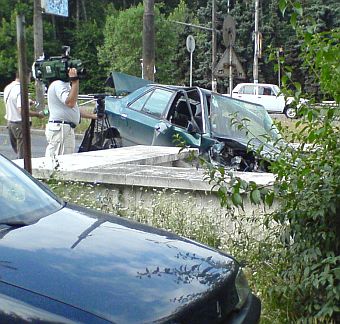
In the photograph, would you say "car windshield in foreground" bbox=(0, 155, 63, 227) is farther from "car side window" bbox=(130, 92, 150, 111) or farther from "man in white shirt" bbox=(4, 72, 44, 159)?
"man in white shirt" bbox=(4, 72, 44, 159)

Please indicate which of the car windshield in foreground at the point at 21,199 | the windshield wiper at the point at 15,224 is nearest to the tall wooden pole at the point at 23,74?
the car windshield in foreground at the point at 21,199

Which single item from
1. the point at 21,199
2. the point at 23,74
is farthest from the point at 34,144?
the point at 21,199

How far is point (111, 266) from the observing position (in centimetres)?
294

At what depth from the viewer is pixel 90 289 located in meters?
2.66

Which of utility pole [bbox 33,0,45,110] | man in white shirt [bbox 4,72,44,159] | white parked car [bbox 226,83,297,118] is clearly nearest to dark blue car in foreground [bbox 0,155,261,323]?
man in white shirt [bbox 4,72,44,159]

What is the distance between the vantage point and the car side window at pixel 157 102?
33.4ft

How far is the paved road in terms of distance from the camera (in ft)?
48.4

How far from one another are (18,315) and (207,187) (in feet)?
10.7

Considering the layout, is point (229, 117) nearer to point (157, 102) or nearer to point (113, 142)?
point (157, 102)

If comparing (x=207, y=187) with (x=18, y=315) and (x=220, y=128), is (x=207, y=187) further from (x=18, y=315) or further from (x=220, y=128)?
(x=220, y=128)

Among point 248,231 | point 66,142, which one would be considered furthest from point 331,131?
point 66,142

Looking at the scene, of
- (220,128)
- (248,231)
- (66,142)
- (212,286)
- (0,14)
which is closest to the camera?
(212,286)

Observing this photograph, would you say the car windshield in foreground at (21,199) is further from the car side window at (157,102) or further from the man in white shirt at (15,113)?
the man in white shirt at (15,113)

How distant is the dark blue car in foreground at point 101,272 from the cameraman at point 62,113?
4.76 m
